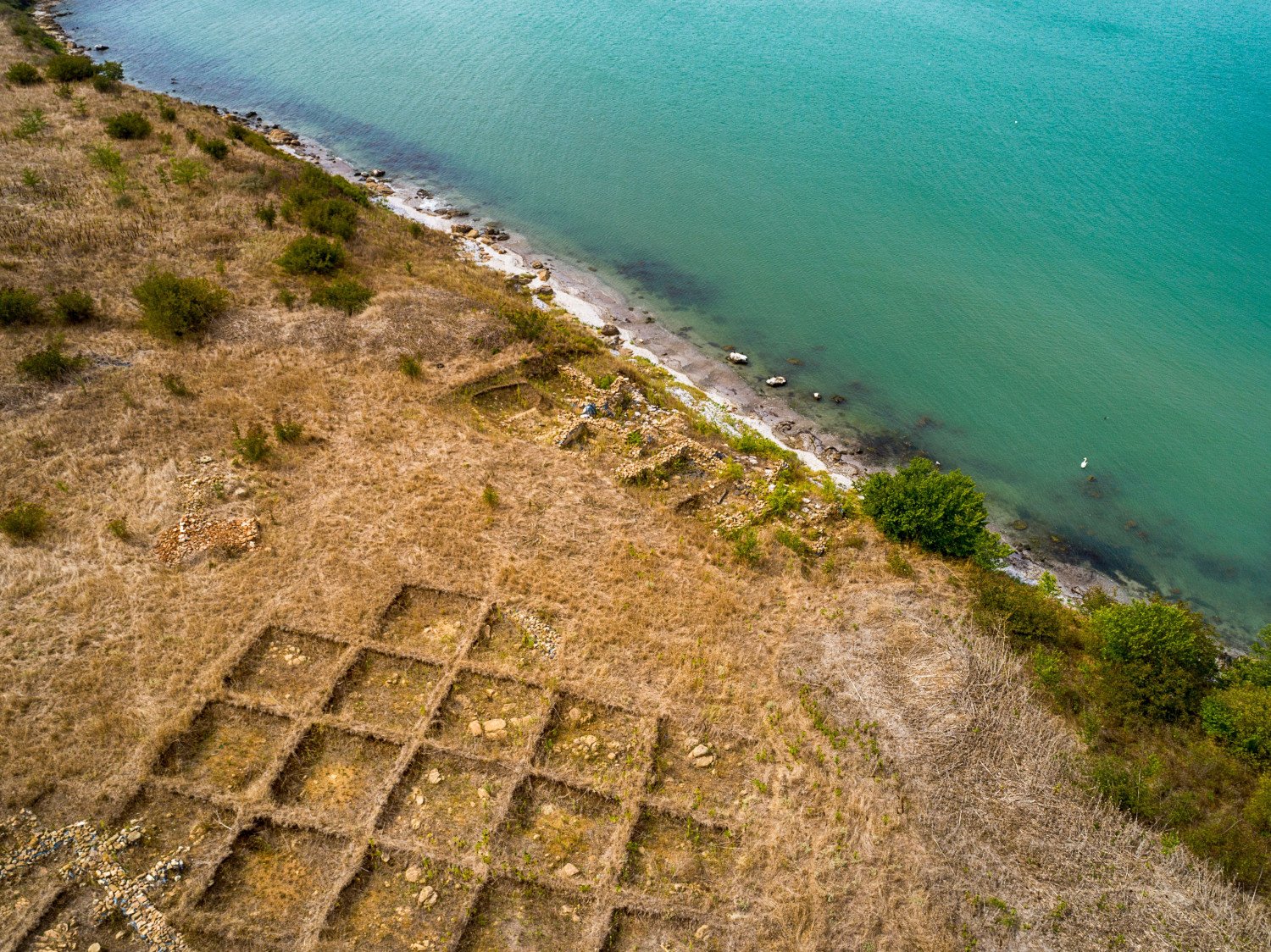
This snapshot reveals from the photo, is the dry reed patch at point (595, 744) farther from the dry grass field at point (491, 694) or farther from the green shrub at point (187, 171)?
the green shrub at point (187, 171)

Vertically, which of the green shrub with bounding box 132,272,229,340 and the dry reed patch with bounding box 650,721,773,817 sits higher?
the green shrub with bounding box 132,272,229,340

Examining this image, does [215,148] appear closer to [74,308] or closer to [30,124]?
[30,124]

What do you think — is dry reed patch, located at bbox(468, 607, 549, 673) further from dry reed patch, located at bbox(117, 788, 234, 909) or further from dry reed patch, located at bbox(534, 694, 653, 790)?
dry reed patch, located at bbox(117, 788, 234, 909)

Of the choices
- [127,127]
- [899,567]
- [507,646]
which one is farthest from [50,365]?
[899,567]

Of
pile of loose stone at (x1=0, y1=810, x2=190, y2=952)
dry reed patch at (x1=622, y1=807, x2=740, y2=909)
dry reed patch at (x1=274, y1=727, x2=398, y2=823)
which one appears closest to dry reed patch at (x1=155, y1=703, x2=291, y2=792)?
dry reed patch at (x1=274, y1=727, x2=398, y2=823)

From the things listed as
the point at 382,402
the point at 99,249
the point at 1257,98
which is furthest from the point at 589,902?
the point at 1257,98

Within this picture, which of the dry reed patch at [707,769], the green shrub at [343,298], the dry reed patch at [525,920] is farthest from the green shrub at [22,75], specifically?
the dry reed patch at [525,920]

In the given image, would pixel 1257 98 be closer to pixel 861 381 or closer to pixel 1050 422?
pixel 1050 422
